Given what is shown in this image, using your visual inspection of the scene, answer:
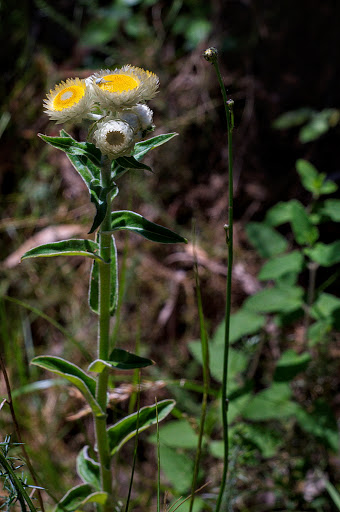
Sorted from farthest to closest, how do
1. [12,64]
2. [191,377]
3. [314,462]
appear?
[12,64] < [191,377] < [314,462]

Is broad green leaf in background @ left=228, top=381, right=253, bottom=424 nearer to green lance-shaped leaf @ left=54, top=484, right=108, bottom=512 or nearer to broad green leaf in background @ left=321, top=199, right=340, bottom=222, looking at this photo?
green lance-shaped leaf @ left=54, top=484, right=108, bottom=512

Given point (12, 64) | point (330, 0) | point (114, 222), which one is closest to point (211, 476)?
point (114, 222)

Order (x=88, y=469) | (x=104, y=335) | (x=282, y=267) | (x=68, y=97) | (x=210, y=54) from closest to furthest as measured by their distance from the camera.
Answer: (x=210, y=54)
(x=68, y=97)
(x=104, y=335)
(x=88, y=469)
(x=282, y=267)

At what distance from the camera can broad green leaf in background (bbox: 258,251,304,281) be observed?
182cm

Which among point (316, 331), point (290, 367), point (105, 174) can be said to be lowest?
point (290, 367)

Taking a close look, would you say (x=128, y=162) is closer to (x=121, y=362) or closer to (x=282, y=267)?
(x=121, y=362)

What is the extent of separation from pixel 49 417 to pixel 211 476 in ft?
2.81

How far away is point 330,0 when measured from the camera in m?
3.07

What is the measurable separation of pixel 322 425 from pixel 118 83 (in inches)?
51.1

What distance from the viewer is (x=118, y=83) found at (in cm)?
106

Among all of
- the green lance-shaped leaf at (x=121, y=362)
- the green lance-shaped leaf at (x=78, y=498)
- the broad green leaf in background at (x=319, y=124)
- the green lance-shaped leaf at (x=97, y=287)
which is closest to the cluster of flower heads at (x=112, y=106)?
the green lance-shaped leaf at (x=97, y=287)

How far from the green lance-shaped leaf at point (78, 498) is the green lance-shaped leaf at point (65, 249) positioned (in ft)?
2.02

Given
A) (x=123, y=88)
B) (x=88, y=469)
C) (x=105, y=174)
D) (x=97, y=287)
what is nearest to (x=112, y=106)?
(x=123, y=88)

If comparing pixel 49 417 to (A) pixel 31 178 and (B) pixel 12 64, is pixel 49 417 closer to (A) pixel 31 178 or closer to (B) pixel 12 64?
(A) pixel 31 178
